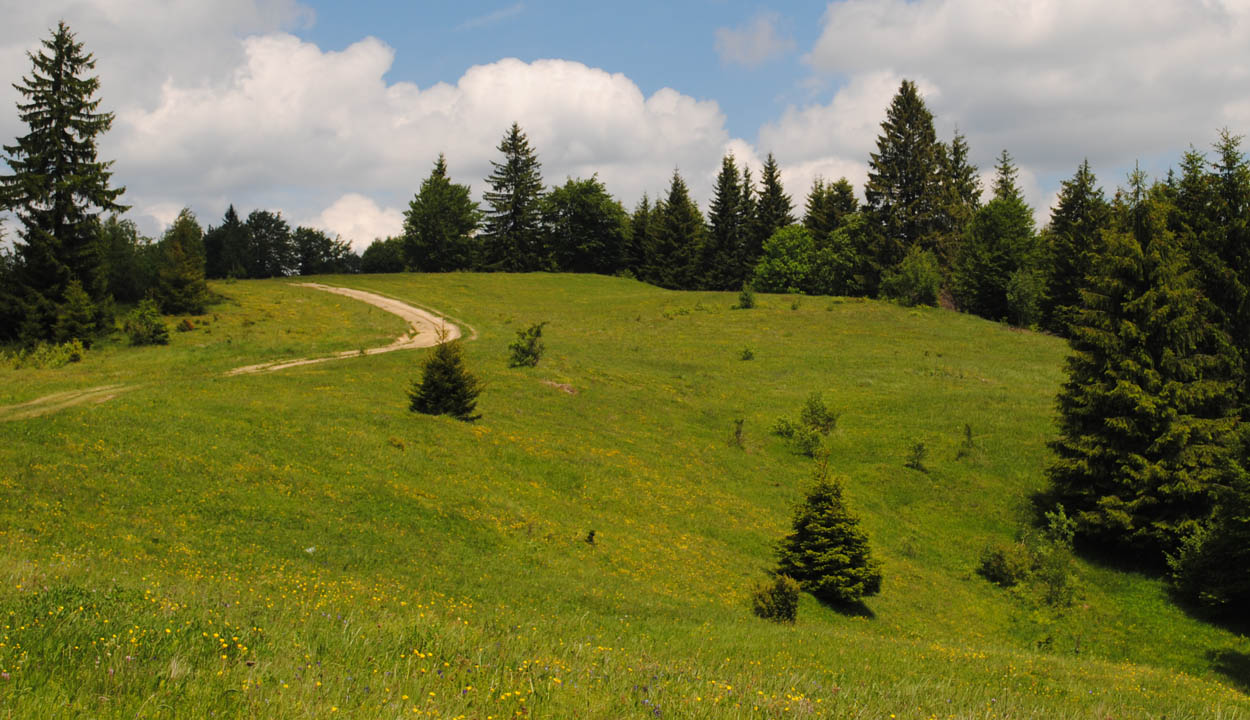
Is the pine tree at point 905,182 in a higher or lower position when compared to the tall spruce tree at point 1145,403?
higher

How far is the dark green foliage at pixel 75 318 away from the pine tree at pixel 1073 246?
79010 millimetres

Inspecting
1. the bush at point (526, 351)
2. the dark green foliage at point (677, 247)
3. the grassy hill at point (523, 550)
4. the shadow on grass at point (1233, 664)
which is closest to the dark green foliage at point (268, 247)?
the dark green foliage at point (677, 247)

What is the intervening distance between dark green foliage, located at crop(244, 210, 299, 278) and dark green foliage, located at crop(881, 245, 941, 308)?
104 metres

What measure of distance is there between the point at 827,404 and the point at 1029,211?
200 ft

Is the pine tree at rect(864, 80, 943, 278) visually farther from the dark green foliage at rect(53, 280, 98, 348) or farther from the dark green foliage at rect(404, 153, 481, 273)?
the dark green foliage at rect(53, 280, 98, 348)

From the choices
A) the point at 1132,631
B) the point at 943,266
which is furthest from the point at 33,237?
the point at 943,266

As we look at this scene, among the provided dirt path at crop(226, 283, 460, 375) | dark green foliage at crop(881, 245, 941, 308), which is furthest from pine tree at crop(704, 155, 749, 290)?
dirt path at crop(226, 283, 460, 375)

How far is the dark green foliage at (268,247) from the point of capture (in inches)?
4936

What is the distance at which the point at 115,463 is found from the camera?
19.7 meters

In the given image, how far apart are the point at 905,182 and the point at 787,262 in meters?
20.2

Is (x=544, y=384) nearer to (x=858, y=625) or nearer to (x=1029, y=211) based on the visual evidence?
(x=858, y=625)

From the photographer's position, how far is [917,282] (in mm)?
78625

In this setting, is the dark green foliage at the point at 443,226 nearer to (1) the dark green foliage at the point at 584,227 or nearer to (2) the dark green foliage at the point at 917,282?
(1) the dark green foliage at the point at 584,227

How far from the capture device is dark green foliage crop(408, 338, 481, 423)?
3083 centimetres
